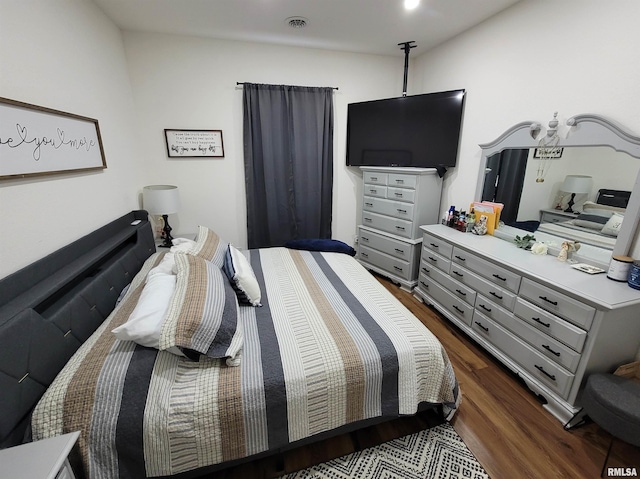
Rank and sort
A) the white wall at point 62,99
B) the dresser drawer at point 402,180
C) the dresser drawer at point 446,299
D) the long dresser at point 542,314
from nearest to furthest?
the white wall at point 62,99 < the long dresser at point 542,314 < the dresser drawer at point 446,299 < the dresser drawer at point 402,180

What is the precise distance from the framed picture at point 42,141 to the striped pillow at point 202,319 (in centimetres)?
→ 84

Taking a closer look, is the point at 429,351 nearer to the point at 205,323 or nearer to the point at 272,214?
the point at 205,323

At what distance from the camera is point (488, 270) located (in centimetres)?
209

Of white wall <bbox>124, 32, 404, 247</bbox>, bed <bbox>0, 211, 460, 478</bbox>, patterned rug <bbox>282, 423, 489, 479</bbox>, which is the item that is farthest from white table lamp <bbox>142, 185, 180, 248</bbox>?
patterned rug <bbox>282, 423, 489, 479</bbox>


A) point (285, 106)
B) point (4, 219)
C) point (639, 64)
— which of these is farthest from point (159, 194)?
point (639, 64)

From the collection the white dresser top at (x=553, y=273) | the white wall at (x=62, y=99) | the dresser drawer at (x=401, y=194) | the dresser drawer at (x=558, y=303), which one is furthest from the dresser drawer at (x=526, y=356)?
the white wall at (x=62, y=99)

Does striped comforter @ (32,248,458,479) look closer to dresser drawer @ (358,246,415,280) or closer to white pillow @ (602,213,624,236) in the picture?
white pillow @ (602,213,624,236)

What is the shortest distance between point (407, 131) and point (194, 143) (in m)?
2.29

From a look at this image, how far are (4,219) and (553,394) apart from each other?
9.67 feet

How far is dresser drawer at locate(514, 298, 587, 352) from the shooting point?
1.55 metres

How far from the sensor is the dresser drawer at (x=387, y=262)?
312 centimetres

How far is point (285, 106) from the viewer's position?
10.3 ft

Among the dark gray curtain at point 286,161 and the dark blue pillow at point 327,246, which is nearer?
the dark blue pillow at point 327,246

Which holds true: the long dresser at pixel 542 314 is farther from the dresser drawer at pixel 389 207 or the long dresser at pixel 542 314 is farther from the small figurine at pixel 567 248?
the dresser drawer at pixel 389 207
